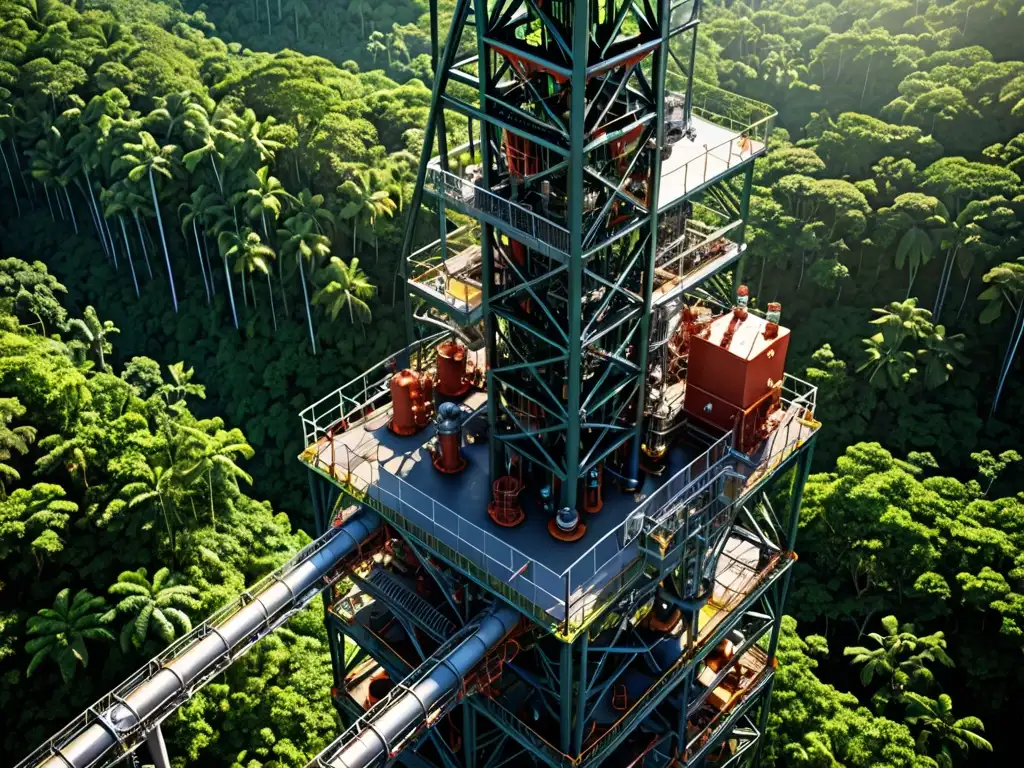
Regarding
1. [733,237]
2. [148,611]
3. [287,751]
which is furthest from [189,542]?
[733,237]

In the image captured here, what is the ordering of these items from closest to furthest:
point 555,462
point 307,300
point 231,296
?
point 555,462 → point 307,300 → point 231,296

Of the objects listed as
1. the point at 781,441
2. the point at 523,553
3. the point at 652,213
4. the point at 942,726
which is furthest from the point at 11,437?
the point at 942,726

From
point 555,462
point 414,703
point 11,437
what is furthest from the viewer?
point 11,437

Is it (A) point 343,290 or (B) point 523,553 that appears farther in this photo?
(A) point 343,290

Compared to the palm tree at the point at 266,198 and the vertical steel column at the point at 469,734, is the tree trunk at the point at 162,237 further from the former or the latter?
the vertical steel column at the point at 469,734

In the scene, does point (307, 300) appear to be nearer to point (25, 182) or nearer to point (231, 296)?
point (231, 296)

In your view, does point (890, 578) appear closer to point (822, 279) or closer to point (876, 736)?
point (876, 736)

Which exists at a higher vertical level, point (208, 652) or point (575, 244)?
point (575, 244)

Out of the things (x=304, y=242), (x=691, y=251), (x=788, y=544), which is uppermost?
(x=691, y=251)
